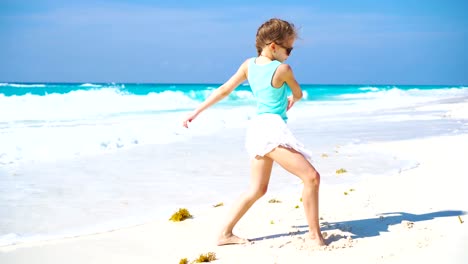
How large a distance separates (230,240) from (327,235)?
32.1 inches

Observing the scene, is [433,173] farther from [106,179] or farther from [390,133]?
[390,133]

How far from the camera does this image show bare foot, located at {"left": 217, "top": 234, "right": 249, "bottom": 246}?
4.50 meters

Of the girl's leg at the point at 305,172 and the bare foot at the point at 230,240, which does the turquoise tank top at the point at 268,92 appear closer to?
the girl's leg at the point at 305,172

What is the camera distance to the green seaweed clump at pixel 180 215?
5.35m

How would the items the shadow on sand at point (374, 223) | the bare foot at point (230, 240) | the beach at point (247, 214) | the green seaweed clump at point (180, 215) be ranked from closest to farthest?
1. the beach at point (247, 214)
2. the bare foot at point (230, 240)
3. the shadow on sand at point (374, 223)
4. the green seaweed clump at point (180, 215)

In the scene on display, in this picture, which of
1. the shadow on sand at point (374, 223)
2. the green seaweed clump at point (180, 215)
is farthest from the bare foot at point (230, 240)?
the green seaweed clump at point (180, 215)

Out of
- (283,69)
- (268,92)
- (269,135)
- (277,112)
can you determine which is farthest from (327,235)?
(283,69)

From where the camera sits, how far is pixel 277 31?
418cm

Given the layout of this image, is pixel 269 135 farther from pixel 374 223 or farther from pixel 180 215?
pixel 180 215

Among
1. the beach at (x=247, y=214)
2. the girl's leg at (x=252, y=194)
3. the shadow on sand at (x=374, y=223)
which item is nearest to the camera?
the beach at (x=247, y=214)

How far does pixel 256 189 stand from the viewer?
4.44 meters

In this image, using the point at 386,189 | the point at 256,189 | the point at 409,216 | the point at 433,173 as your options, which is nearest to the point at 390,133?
the point at 433,173

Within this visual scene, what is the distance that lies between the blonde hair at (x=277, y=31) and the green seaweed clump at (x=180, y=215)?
2.01 metres

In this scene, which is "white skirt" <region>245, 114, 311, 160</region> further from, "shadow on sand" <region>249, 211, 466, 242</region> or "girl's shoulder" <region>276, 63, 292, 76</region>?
"shadow on sand" <region>249, 211, 466, 242</region>
